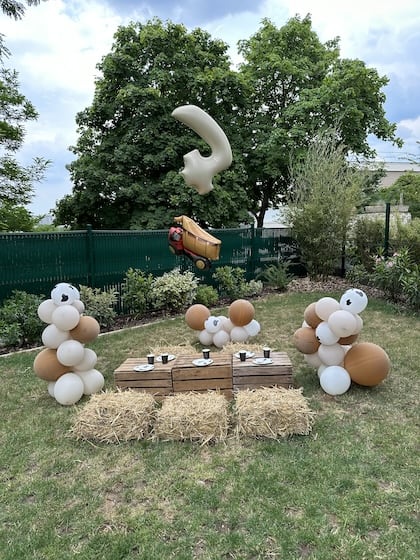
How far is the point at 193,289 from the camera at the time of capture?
783cm

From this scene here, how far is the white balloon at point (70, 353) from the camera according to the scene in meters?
3.56

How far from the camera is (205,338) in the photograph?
210 inches

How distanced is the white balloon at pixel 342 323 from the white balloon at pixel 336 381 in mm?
363

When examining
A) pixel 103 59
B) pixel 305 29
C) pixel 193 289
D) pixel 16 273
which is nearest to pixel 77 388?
pixel 16 273

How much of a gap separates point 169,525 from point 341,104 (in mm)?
14370

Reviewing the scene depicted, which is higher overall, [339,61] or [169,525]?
[339,61]

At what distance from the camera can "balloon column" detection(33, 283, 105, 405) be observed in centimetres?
357

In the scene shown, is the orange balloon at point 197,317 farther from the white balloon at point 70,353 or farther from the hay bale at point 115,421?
the hay bale at point 115,421

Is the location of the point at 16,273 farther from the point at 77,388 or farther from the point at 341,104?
the point at 341,104

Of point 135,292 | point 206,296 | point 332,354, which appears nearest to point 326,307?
point 332,354

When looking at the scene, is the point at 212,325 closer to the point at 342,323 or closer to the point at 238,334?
the point at 238,334

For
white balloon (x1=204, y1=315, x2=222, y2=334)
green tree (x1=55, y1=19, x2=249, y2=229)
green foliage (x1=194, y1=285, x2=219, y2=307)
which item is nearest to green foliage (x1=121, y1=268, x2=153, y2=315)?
green foliage (x1=194, y1=285, x2=219, y2=307)

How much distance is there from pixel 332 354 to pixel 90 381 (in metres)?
2.29

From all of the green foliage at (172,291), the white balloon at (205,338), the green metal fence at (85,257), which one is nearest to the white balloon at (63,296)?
the white balloon at (205,338)
